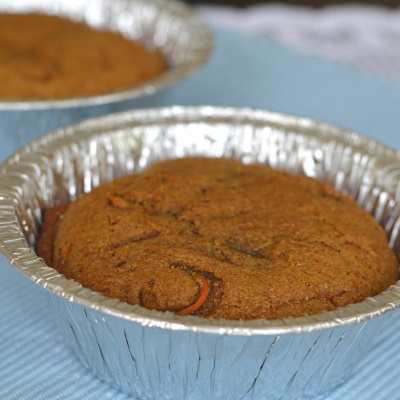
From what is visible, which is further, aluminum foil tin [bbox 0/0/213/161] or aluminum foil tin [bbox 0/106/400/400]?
aluminum foil tin [bbox 0/0/213/161]

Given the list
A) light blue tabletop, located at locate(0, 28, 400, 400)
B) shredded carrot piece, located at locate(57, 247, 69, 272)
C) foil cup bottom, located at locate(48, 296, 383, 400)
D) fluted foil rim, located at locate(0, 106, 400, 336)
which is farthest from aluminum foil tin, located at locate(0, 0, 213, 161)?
foil cup bottom, located at locate(48, 296, 383, 400)

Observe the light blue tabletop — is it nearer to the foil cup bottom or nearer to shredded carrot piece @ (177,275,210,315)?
the foil cup bottom

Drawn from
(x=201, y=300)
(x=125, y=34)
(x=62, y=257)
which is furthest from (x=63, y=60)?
(x=201, y=300)

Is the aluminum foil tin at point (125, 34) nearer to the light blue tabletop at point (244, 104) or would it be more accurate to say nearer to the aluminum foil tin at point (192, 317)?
the light blue tabletop at point (244, 104)

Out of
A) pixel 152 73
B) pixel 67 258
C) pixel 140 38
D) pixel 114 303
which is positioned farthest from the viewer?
pixel 140 38

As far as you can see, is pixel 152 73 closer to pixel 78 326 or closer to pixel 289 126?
pixel 289 126

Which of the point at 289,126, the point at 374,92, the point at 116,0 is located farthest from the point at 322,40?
the point at 289,126

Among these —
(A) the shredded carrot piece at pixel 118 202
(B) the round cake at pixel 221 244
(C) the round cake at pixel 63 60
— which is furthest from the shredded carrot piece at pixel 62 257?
(C) the round cake at pixel 63 60
